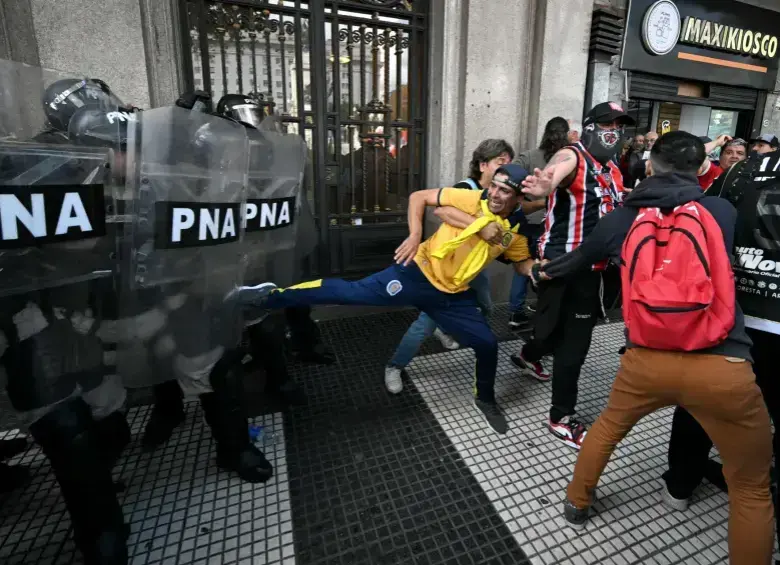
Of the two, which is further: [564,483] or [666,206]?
[564,483]

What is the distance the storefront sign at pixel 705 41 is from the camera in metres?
5.82

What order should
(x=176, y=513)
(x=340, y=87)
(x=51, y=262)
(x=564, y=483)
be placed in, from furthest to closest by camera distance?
(x=340, y=87)
(x=564, y=483)
(x=176, y=513)
(x=51, y=262)

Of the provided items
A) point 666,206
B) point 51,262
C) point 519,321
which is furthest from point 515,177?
point 519,321

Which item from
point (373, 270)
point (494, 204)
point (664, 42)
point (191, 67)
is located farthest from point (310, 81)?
point (664, 42)

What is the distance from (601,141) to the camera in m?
2.42

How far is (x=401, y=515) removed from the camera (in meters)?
2.07

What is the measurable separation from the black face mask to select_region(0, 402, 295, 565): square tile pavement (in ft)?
8.02

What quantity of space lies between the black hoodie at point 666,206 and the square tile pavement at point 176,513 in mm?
1815

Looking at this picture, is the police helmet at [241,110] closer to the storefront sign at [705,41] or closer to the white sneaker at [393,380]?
the white sneaker at [393,380]

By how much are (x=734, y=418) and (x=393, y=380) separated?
2.01m

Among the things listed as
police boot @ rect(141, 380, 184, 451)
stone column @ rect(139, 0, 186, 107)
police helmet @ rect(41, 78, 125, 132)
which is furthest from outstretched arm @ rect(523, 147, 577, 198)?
stone column @ rect(139, 0, 186, 107)

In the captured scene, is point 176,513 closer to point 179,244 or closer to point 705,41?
point 179,244

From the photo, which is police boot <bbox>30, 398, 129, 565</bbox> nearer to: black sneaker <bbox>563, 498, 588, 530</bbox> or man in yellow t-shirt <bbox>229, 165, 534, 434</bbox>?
man in yellow t-shirt <bbox>229, 165, 534, 434</bbox>

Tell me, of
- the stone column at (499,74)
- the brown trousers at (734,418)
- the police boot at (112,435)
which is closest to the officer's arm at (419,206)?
the brown trousers at (734,418)
